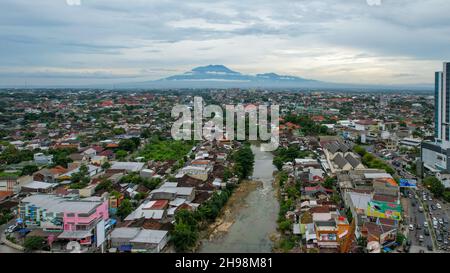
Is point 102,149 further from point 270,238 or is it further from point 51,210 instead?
point 270,238

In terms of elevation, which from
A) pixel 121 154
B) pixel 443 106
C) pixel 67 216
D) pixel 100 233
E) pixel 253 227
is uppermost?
pixel 443 106

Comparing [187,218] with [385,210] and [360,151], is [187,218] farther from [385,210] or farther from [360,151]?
[360,151]

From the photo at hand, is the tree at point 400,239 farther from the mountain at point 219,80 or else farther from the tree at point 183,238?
the mountain at point 219,80

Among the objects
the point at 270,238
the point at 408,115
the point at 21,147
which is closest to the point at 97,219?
the point at 270,238

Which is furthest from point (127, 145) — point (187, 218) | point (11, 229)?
point (187, 218)

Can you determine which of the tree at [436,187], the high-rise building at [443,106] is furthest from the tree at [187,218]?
the high-rise building at [443,106]

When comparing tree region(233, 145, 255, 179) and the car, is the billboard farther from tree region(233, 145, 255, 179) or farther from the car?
the car

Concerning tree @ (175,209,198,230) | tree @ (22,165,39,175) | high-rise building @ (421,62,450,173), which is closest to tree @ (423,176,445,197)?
high-rise building @ (421,62,450,173)
